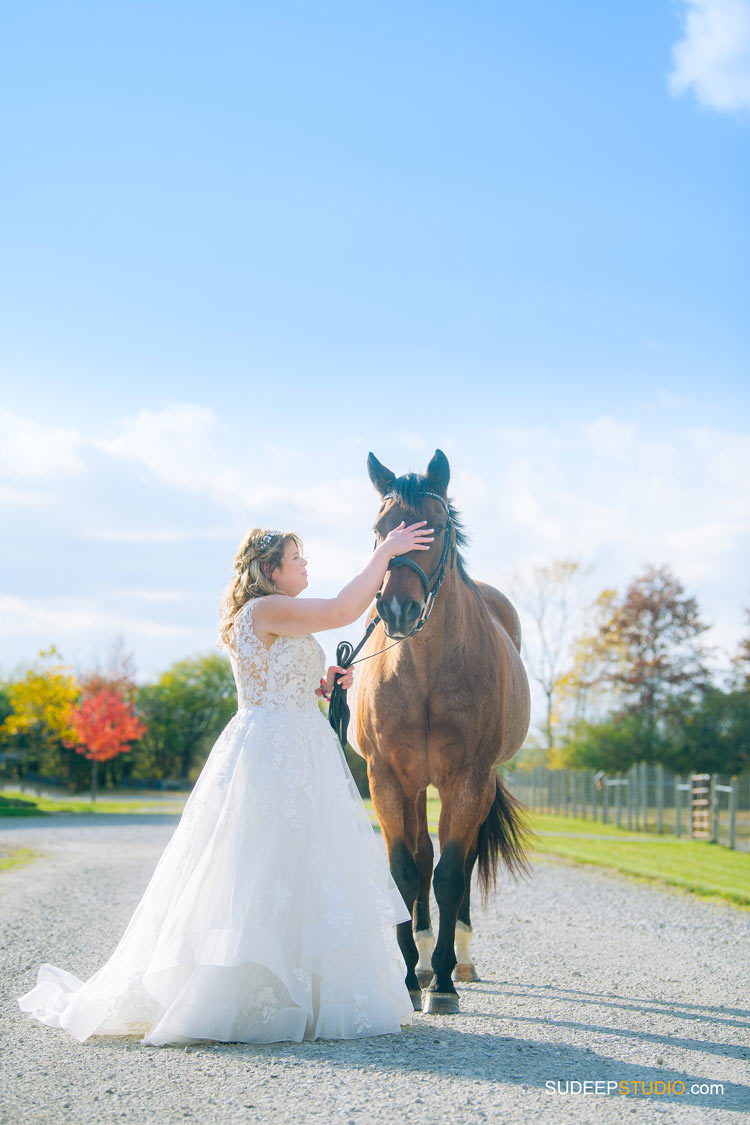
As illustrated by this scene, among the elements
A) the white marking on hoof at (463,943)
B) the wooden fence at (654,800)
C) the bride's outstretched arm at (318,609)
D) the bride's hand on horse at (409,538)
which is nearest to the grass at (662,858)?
the wooden fence at (654,800)

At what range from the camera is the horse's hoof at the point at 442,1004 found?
16.4ft

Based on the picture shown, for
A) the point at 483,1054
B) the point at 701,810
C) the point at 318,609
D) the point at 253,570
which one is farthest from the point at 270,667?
the point at 701,810

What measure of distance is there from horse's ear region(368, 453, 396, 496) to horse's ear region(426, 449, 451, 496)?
23cm

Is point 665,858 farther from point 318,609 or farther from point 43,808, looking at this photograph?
point 43,808

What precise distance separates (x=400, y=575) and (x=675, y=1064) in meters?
2.43

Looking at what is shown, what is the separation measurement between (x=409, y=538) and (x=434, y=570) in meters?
0.40

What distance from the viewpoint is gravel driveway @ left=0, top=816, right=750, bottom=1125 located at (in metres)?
3.36

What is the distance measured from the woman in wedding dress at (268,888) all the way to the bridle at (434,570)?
0.30 feet

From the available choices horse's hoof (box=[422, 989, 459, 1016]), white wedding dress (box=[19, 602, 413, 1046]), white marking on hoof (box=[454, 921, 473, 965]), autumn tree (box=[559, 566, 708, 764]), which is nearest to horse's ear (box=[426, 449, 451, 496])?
white wedding dress (box=[19, 602, 413, 1046])

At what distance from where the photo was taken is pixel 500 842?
7215 mm

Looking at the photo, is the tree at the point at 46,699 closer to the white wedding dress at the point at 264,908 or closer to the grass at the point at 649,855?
the grass at the point at 649,855

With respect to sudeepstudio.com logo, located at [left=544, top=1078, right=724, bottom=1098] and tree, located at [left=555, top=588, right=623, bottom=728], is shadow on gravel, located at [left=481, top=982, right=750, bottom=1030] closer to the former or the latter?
sudeepstudio.com logo, located at [left=544, top=1078, right=724, bottom=1098]

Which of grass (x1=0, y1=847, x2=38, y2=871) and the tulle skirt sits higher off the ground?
the tulle skirt

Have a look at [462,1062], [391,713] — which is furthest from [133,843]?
[462,1062]
